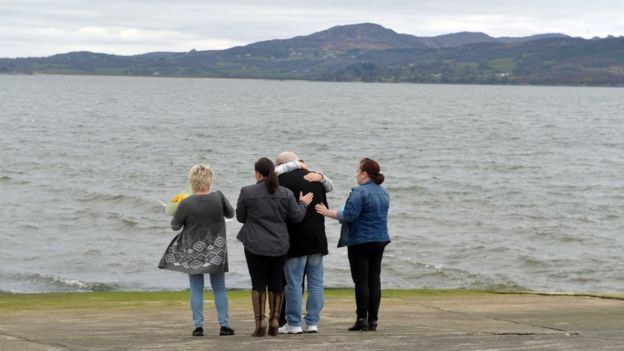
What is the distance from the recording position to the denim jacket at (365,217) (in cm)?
1147

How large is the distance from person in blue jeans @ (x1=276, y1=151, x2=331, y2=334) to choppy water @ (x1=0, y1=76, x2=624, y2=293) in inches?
452

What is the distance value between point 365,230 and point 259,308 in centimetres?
142

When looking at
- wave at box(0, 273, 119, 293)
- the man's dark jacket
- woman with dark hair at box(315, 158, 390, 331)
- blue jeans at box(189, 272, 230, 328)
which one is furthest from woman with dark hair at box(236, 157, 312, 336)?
wave at box(0, 273, 119, 293)

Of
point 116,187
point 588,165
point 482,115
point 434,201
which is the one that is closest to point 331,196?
point 434,201

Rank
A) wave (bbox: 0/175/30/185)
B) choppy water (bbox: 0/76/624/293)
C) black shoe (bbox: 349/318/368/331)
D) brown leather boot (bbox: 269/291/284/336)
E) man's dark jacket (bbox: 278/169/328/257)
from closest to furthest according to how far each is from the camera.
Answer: man's dark jacket (bbox: 278/169/328/257) < brown leather boot (bbox: 269/291/284/336) < black shoe (bbox: 349/318/368/331) < choppy water (bbox: 0/76/624/293) < wave (bbox: 0/175/30/185)

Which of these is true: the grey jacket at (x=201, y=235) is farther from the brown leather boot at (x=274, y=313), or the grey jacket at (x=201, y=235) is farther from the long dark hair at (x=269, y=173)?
the brown leather boot at (x=274, y=313)

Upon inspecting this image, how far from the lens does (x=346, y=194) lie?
135ft

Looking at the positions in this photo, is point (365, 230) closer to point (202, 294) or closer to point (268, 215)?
point (268, 215)

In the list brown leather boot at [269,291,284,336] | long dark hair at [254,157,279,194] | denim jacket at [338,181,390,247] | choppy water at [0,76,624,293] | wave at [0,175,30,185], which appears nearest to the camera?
long dark hair at [254,157,279,194]

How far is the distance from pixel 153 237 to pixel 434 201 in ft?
44.5

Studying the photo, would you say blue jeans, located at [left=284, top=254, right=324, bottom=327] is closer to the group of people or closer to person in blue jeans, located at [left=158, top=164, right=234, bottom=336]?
the group of people

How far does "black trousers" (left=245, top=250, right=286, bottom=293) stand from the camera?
1105cm

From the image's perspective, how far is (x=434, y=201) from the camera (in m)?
40.3

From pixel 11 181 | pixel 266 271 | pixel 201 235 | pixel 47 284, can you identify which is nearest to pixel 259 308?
pixel 266 271
